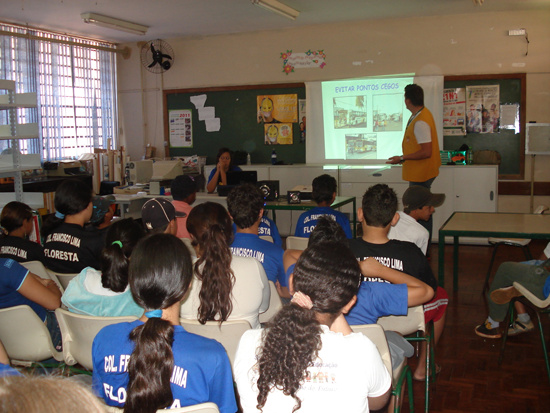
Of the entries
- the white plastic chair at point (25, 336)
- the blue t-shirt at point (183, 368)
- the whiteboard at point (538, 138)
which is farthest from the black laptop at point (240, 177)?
the blue t-shirt at point (183, 368)

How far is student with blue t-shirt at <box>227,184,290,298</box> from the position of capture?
8.90ft

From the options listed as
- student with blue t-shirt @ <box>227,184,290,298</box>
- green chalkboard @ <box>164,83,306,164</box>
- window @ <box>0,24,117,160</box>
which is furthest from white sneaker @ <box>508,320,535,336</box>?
window @ <box>0,24,117,160</box>

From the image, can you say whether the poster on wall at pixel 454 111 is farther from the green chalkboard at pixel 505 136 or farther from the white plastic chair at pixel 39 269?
the white plastic chair at pixel 39 269

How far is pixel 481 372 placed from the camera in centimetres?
313

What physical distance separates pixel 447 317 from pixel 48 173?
18.6ft

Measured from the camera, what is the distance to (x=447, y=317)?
410 centimetres

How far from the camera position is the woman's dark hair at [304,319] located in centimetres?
133

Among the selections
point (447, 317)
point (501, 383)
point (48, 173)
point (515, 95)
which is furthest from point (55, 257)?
point (515, 95)

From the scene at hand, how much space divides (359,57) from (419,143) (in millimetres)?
2496

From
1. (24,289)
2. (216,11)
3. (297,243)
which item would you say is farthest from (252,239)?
(216,11)

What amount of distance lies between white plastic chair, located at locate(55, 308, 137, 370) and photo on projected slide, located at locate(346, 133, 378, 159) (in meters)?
5.82

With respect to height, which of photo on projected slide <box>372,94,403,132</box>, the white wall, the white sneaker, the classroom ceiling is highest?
the classroom ceiling

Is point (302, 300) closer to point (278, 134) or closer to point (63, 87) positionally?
point (278, 134)

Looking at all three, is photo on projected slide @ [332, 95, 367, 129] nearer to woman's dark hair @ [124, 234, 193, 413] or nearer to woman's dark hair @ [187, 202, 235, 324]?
woman's dark hair @ [187, 202, 235, 324]
